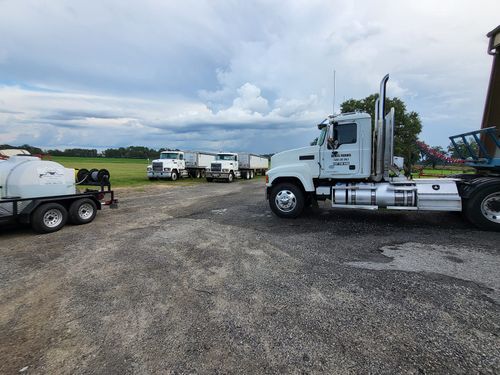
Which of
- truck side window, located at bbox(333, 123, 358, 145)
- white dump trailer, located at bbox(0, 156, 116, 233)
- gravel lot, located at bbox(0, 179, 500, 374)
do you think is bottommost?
gravel lot, located at bbox(0, 179, 500, 374)

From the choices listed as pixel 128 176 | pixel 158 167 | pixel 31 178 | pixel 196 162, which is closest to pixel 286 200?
pixel 31 178

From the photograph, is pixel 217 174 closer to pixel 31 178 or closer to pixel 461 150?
pixel 31 178

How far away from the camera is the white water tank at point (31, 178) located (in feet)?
22.2

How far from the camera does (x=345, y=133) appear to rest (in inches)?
308

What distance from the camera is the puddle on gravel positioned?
13.6ft

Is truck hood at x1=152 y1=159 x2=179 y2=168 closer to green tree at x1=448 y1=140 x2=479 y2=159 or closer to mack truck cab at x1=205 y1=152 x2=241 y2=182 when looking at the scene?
mack truck cab at x1=205 y1=152 x2=241 y2=182

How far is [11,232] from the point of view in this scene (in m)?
7.15

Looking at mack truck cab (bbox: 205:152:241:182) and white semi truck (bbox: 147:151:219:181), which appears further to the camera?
mack truck cab (bbox: 205:152:241:182)

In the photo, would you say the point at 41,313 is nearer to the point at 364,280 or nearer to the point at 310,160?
the point at 364,280

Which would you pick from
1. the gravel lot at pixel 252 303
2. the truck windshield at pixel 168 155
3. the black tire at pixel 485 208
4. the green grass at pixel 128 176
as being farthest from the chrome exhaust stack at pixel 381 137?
the truck windshield at pixel 168 155

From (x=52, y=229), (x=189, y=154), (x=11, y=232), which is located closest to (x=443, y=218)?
(x=52, y=229)

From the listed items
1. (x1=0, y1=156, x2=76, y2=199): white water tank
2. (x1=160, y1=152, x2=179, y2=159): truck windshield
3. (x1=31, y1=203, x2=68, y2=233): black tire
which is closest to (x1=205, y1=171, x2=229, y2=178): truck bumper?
(x1=160, y1=152, x2=179, y2=159): truck windshield

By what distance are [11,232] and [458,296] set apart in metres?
9.71

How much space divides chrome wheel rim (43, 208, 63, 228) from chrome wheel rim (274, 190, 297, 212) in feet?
20.0
